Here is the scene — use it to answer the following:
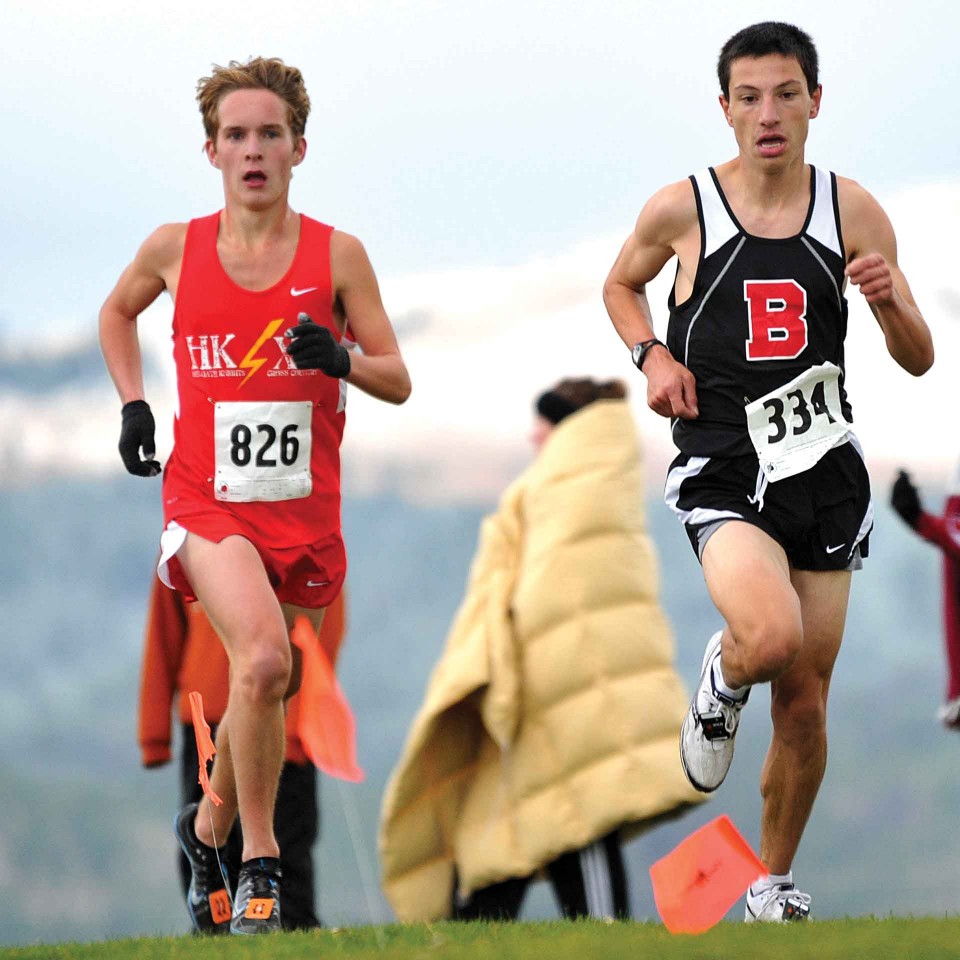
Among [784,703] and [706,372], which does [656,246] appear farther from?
[784,703]

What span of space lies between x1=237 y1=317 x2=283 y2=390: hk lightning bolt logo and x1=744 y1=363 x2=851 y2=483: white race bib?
180 centimetres

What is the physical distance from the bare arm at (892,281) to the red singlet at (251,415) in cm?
195

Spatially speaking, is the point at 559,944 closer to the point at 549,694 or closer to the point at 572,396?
the point at 549,694

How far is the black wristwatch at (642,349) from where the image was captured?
6.50m

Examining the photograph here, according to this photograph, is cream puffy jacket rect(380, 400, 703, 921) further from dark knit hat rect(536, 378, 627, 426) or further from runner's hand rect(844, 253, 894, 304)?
runner's hand rect(844, 253, 894, 304)

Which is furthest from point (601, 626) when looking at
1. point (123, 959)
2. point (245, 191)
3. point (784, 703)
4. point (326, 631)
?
point (123, 959)

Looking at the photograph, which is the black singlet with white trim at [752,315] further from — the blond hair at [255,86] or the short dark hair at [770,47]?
the blond hair at [255,86]

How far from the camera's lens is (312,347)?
6395 mm

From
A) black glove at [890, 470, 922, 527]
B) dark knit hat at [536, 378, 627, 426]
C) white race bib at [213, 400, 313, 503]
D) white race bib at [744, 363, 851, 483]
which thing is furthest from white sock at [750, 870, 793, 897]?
dark knit hat at [536, 378, 627, 426]

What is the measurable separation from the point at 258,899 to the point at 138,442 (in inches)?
71.9

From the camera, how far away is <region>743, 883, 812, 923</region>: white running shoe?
254 inches

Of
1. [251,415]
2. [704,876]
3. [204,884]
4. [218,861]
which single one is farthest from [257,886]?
[704,876]

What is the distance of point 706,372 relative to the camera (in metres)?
6.33

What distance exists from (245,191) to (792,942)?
348 cm
